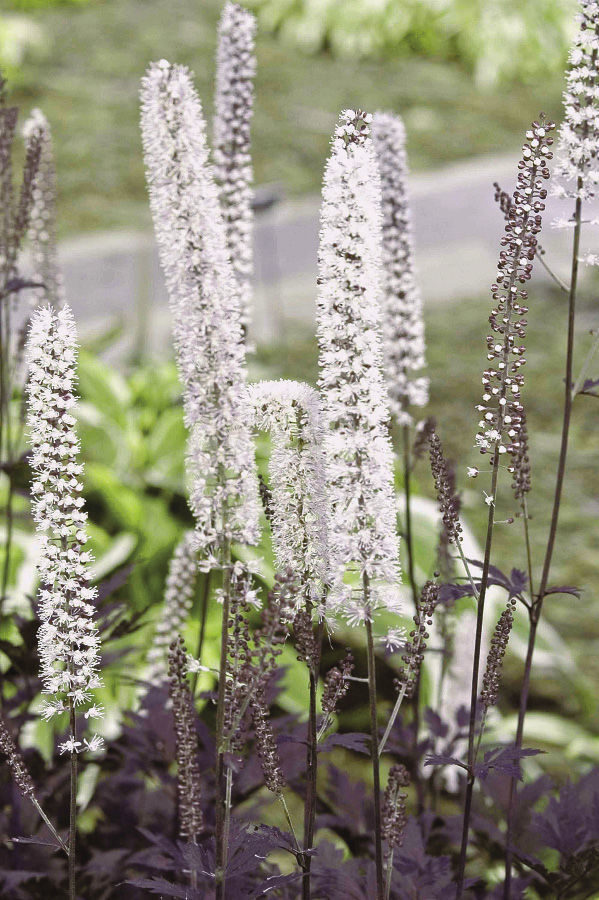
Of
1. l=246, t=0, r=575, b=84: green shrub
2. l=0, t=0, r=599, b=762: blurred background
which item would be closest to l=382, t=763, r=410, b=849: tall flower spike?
l=0, t=0, r=599, b=762: blurred background

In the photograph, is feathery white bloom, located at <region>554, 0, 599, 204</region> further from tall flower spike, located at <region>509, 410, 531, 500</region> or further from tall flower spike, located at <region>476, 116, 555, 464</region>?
tall flower spike, located at <region>509, 410, 531, 500</region>

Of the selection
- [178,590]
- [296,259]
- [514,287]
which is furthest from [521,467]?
[296,259]

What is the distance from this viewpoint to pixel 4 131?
107 inches

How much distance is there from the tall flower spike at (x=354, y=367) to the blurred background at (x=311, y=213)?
286 centimetres

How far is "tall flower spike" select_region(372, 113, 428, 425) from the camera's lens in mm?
2719

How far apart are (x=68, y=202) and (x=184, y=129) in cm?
887

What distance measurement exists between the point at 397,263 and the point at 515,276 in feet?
3.07

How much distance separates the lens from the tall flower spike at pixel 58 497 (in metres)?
1.65

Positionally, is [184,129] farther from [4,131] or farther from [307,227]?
[307,227]

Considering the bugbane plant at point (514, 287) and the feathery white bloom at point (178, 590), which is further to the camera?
the feathery white bloom at point (178, 590)

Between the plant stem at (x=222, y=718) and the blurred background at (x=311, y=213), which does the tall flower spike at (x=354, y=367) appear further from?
the blurred background at (x=311, y=213)

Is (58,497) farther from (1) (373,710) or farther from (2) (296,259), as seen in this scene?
(2) (296,259)

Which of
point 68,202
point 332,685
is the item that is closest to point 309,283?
point 68,202

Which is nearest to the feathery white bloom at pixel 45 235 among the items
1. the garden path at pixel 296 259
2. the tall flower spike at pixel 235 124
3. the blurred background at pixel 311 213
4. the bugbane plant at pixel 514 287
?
the tall flower spike at pixel 235 124
